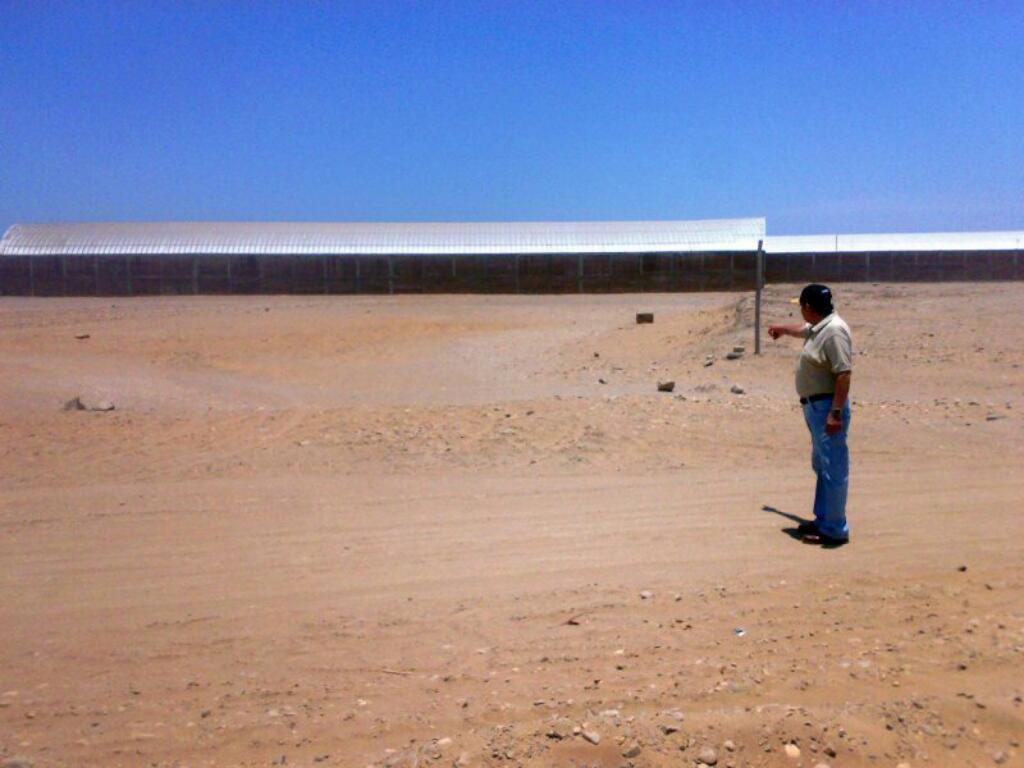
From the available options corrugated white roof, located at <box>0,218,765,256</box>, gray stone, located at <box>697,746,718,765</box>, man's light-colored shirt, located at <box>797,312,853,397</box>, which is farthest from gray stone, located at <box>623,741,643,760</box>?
corrugated white roof, located at <box>0,218,765,256</box>

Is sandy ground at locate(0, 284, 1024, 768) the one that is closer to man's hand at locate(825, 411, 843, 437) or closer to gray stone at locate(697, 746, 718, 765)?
gray stone at locate(697, 746, 718, 765)

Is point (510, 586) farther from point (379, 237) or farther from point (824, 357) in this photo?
point (379, 237)

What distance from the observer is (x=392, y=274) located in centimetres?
3709

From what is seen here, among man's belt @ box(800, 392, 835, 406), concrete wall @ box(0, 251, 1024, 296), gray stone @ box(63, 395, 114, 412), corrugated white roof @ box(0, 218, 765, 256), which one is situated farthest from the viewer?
corrugated white roof @ box(0, 218, 765, 256)

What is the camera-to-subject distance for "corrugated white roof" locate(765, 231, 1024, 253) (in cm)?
3861

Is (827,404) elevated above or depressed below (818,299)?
below

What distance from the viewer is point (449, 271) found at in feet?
122

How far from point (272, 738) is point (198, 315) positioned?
89.7ft

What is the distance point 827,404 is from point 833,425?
0.22 metres

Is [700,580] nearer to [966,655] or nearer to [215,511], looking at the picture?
[966,655]

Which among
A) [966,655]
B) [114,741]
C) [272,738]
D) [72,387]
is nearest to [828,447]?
[966,655]

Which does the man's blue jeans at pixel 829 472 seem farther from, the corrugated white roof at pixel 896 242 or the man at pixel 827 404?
the corrugated white roof at pixel 896 242

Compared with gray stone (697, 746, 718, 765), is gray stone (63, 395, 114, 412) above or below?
below

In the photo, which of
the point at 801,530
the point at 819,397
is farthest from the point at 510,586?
the point at 819,397
